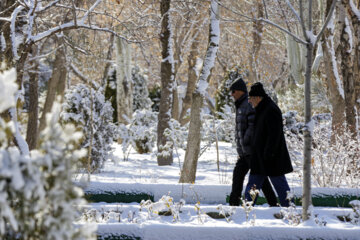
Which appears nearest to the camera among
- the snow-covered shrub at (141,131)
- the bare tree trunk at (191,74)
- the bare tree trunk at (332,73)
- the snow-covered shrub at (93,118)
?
the snow-covered shrub at (93,118)

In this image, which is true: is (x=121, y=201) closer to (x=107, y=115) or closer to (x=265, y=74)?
(x=107, y=115)

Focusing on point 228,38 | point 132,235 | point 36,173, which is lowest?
point 132,235

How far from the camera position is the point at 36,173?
187 centimetres

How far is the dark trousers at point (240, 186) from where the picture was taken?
204 inches

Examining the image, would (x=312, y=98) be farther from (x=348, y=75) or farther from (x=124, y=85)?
(x=348, y=75)

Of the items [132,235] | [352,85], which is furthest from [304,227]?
[352,85]

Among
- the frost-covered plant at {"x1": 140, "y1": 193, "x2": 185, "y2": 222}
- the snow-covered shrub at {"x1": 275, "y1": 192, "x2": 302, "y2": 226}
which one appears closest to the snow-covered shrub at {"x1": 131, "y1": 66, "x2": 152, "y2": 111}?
the frost-covered plant at {"x1": 140, "y1": 193, "x2": 185, "y2": 222}

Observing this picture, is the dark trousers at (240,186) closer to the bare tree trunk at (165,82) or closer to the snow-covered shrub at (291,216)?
the snow-covered shrub at (291,216)

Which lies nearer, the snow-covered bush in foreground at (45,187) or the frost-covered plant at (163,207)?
the snow-covered bush in foreground at (45,187)

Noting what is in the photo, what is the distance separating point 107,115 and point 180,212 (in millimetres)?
5609

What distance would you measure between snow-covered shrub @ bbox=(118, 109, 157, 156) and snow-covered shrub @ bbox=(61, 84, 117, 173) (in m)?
2.67

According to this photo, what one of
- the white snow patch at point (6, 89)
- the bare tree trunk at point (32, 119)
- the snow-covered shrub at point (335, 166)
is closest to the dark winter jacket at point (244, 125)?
the snow-covered shrub at point (335, 166)

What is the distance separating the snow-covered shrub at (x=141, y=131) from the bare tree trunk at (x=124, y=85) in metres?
1.55

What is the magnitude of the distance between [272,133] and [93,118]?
206 inches
